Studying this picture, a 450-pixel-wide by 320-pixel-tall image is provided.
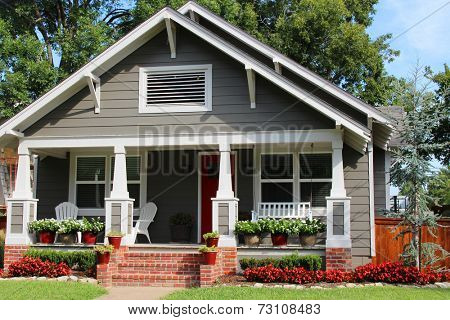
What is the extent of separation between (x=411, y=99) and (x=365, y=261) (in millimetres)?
3946

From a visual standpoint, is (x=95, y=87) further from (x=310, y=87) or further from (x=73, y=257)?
(x=310, y=87)

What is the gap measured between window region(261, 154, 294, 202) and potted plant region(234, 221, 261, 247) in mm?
2140

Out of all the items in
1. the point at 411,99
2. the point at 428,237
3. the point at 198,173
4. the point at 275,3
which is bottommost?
the point at 428,237

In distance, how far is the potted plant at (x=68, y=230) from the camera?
13.6 metres

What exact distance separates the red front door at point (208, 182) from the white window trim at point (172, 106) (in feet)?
8.16

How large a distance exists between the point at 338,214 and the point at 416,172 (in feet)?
6.37

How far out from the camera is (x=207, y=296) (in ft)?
32.4

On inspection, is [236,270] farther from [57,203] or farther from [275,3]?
[275,3]

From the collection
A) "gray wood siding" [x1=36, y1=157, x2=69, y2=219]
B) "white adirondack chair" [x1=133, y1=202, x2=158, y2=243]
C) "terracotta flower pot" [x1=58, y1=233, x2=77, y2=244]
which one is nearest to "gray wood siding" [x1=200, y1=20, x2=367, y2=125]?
"white adirondack chair" [x1=133, y1=202, x2=158, y2=243]

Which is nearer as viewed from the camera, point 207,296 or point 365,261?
point 207,296

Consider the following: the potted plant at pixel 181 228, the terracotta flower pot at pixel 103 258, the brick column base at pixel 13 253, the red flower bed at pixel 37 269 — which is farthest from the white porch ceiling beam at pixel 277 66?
the brick column base at pixel 13 253

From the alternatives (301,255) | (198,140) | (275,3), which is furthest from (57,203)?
(275,3)

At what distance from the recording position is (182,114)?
1354cm

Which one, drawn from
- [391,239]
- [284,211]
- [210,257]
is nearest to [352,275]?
[391,239]
